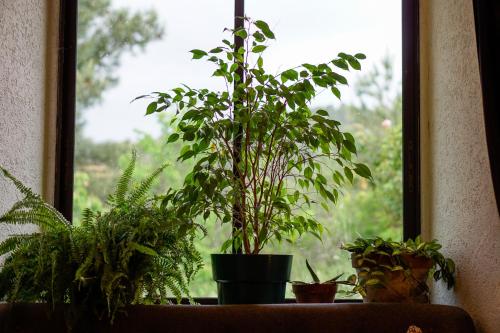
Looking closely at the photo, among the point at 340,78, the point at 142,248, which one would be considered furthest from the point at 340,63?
the point at 142,248

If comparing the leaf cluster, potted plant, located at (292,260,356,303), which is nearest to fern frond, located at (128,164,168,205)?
potted plant, located at (292,260,356,303)

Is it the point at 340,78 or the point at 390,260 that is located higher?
the point at 340,78

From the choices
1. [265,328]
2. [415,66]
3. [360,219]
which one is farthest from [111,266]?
[415,66]

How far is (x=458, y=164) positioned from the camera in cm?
241

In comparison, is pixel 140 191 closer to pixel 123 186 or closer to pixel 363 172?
pixel 123 186

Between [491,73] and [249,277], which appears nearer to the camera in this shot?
[491,73]

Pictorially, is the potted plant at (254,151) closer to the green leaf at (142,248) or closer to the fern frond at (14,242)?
the green leaf at (142,248)

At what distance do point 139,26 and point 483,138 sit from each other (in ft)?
4.75

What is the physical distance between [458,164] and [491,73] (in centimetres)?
58

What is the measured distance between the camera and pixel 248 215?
2.45m

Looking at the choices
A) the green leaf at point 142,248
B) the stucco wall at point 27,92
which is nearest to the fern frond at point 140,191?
the green leaf at point 142,248

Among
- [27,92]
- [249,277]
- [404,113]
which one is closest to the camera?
[249,277]

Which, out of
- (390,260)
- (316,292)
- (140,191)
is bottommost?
(316,292)

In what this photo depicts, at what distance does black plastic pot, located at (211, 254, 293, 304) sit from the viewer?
229 centimetres
